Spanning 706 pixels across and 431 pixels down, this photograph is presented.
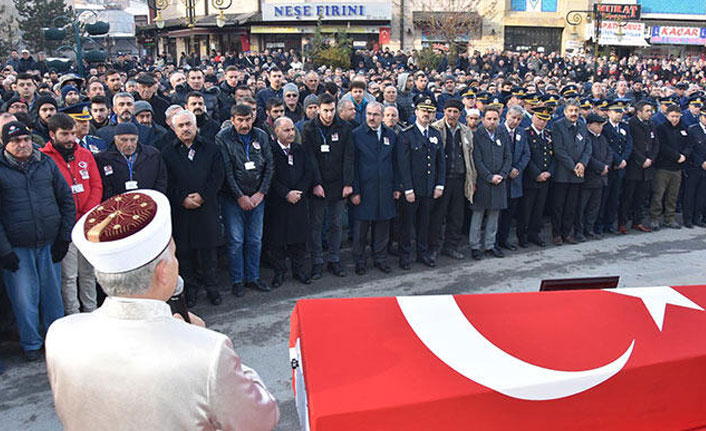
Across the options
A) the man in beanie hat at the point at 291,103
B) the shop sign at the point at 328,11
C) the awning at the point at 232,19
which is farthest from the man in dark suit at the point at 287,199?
the awning at the point at 232,19

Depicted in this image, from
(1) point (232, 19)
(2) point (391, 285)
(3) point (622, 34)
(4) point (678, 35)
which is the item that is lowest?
(2) point (391, 285)

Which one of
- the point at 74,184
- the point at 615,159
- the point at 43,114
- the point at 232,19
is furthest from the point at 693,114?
the point at 232,19

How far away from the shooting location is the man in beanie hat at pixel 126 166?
4.79 metres

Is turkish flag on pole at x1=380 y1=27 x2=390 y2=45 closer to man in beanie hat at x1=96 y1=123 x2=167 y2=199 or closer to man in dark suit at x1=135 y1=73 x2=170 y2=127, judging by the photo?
man in dark suit at x1=135 y1=73 x2=170 y2=127

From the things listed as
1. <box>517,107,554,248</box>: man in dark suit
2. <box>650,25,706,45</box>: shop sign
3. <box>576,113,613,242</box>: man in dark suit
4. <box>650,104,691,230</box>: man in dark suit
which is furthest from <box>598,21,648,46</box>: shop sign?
<box>517,107,554,248</box>: man in dark suit

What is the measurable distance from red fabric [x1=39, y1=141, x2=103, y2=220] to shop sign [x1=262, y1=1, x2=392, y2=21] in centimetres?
2935

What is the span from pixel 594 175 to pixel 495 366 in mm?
5751

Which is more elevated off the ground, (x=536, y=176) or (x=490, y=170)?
(x=490, y=170)

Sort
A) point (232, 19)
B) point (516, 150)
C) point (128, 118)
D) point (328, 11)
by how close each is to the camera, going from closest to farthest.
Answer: point (128, 118) < point (516, 150) < point (328, 11) < point (232, 19)

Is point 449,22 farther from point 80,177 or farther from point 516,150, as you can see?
point 80,177

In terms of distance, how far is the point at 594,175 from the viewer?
744 cm

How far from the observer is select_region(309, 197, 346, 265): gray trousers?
6.05 metres

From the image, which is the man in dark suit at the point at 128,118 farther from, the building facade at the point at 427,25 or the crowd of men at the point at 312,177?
the building facade at the point at 427,25

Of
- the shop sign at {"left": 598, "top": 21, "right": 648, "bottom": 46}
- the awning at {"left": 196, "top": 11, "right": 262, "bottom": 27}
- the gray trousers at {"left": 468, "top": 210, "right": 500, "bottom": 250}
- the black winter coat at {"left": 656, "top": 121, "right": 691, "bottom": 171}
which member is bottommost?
the gray trousers at {"left": 468, "top": 210, "right": 500, "bottom": 250}
